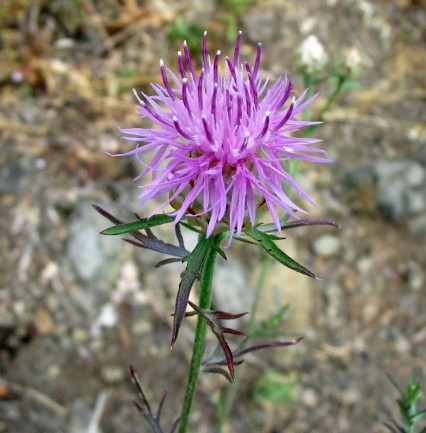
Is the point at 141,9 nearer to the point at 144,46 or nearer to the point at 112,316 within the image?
the point at 144,46

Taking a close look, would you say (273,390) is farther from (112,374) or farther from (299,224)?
(299,224)

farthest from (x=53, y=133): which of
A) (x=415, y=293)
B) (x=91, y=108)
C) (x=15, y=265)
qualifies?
(x=415, y=293)

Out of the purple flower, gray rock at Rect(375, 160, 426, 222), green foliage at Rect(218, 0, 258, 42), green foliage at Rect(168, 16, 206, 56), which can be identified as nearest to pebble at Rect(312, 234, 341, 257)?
gray rock at Rect(375, 160, 426, 222)

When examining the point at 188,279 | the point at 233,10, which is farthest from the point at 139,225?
the point at 233,10

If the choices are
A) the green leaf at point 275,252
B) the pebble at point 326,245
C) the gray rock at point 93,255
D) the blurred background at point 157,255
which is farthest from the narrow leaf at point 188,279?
the pebble at point 326,245

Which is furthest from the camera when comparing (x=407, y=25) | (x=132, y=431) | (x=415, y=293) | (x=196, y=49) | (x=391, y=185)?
(x=407, y=25)

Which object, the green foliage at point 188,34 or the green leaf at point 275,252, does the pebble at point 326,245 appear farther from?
the green leaf at point 275,252
